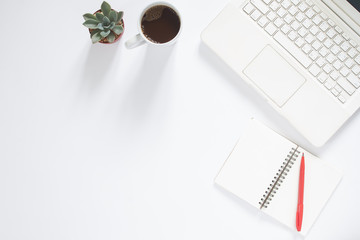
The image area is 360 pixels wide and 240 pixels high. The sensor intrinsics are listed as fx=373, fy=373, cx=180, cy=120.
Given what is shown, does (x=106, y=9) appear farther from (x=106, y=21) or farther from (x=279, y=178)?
(x=279, y=178)

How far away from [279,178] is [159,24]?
0.46 m

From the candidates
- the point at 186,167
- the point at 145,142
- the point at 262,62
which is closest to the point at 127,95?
the point at 145,142

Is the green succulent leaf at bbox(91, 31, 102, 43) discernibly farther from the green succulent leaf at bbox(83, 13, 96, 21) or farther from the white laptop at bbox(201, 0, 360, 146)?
→ the white laptop at bbox(201, 0, 360, 146)

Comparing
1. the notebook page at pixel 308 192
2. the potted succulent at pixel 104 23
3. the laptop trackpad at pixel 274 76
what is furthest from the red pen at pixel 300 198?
the potted succulent at pixel 104 23

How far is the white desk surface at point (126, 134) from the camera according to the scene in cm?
89

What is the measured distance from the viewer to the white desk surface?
2.92 feet

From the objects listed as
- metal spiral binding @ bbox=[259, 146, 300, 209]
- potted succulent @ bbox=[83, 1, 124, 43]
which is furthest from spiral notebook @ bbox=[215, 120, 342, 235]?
potted succulent @ bbox=[83, 1, 124, 43]

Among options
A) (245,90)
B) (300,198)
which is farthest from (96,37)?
(300,198)

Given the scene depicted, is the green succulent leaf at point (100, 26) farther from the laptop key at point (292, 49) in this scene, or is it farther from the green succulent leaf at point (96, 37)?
the laptop key at point (292, 49)

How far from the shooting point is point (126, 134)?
35.6 inches

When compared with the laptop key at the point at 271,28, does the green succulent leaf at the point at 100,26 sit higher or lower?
higher

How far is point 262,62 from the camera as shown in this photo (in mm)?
849

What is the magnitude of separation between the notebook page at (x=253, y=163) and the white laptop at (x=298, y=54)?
0.23ft

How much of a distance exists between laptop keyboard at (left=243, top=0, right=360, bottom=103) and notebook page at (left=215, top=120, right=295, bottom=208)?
0.18 metres
